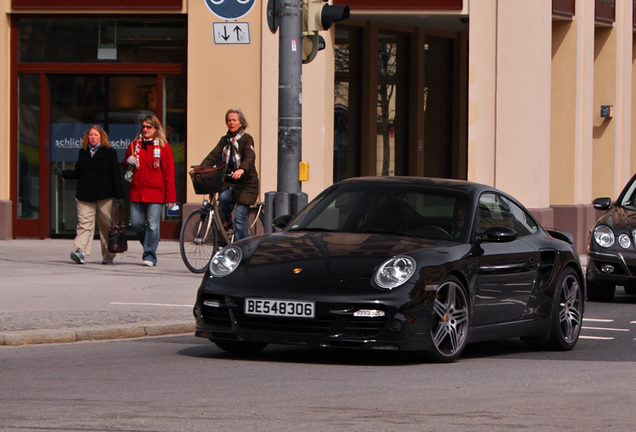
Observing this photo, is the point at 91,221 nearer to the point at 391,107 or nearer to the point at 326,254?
the point at 326,254

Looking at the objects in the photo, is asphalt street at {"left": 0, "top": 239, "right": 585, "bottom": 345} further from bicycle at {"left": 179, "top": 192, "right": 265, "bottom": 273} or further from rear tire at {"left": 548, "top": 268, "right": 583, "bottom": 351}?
rear tire at {"left": 548, "top": 268, "right": 583, "bottom": 351}

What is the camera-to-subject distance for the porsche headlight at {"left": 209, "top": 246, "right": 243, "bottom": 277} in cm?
810

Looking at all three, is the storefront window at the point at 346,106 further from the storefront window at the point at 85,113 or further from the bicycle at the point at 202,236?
the bicycle at the point at 202,236

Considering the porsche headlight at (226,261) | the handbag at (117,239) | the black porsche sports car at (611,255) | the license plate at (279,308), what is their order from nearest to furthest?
the license plate at (279,308) < the porsche headlight at (226,261) < the black porsche sports car at (611,255) < the handbag at (117,239)

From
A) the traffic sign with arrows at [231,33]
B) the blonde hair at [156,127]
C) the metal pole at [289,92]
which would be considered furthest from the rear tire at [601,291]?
the blonde hair at [156,127]

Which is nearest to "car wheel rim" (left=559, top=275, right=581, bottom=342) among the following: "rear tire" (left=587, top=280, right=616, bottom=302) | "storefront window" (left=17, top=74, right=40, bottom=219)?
"rear tire" (left=587, top=280, right=616, bottom=302)

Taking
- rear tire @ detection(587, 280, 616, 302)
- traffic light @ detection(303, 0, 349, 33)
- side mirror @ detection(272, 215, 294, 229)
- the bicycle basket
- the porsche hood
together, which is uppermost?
traffic light @ detection(303, 0, 349, 33)

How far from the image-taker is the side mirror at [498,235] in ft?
27.8

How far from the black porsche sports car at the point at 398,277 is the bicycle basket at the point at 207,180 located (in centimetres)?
489

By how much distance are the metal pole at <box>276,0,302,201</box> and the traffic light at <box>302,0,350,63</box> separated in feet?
0.36

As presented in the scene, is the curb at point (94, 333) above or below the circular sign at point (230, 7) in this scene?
below

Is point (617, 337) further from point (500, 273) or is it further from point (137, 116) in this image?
point (137, 116)

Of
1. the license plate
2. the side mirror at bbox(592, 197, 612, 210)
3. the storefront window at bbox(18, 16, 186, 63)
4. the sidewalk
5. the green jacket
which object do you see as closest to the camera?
the license plate

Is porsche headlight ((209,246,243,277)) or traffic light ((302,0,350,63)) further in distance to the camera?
traffic light ((302,0,350,63))
